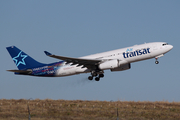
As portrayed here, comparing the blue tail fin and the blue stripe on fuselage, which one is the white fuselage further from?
the blue tail fin

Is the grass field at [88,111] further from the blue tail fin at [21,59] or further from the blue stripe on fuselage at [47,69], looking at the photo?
the blue tail fin at [21,59]

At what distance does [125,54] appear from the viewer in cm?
3691

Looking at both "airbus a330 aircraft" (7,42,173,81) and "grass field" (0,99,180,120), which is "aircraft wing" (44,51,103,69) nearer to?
"airbus a330 aircraft" (7,42,173,81)

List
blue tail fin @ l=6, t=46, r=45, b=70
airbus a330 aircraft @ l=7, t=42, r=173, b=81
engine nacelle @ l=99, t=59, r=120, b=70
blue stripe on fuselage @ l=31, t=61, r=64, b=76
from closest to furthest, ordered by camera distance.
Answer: engine nacelle @ l=99, t=59, r=120, b=70, airbus a330 aircraft @ l=7, t=42, r=173, b=81, blue stripe on fuselage @ l=31, t=61, r=64, b=76, blue tail fin @ l=6, t=46, r=45, b=70

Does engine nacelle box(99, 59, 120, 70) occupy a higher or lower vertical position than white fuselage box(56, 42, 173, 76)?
lower

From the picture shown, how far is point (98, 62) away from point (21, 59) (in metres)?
13.1

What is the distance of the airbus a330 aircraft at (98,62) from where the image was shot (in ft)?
120

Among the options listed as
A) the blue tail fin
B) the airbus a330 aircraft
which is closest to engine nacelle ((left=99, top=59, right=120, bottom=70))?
the airbus a330 aircraft

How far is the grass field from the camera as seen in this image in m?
22.0

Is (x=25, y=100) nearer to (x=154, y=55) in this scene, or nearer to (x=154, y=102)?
(x=154, y=102)

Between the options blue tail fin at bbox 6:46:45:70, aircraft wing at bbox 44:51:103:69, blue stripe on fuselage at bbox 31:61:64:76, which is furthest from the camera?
blue tail fin at bbox 6:46:45:70

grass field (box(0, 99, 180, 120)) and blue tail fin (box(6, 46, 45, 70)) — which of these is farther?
blue tail fin (box(6, 46, 45, 70))

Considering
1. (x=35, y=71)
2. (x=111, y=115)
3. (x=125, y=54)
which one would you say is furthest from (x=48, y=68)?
(x=111, y=115)

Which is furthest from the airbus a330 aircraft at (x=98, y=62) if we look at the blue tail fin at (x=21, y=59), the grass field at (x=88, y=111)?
the grass field at (x=88, y=111)
